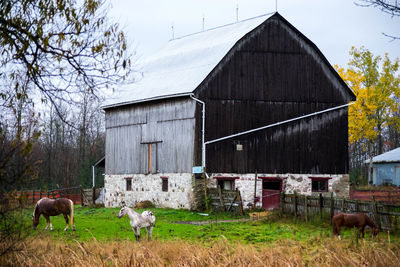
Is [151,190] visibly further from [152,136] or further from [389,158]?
[389,158]

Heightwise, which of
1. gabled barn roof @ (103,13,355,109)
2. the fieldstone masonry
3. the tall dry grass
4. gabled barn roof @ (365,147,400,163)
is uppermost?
gabled barn roof @ (103,13,355,109)

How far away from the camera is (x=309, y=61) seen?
31359mm

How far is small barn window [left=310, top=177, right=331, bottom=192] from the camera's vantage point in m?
30.8

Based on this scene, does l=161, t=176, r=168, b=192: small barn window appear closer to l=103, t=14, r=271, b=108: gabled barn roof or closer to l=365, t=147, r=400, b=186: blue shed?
l=103, t=14, r=271, b=108: gabled barn roof

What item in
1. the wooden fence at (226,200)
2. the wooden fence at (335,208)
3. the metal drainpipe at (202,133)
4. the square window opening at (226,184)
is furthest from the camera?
the square window opening at (226,184)

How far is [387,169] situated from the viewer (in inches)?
1980

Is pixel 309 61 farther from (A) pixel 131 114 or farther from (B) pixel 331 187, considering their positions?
(A) pixel 131 114

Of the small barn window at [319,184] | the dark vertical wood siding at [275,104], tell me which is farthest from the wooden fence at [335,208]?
the small barn window at [319,184]

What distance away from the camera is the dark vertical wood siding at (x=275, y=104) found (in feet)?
98.0

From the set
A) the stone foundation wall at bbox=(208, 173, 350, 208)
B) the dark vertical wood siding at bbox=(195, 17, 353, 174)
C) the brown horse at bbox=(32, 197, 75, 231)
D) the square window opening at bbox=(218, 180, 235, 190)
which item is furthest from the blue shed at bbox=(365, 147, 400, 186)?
the brown horse at bbox=(32, 197, 75, 231)

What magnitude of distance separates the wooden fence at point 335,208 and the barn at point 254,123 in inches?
227

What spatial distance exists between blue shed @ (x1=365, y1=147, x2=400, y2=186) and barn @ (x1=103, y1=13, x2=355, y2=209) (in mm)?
19588

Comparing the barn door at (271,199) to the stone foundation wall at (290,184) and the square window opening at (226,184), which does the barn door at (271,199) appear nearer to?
the stone foundation wall at (290,184)

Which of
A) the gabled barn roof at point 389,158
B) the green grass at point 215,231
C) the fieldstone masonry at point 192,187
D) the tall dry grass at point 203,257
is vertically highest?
the gabled barn roof at point 389,158
